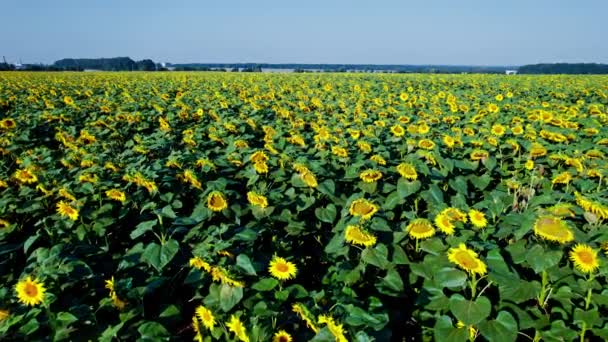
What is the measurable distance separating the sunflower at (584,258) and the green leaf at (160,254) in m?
2.09

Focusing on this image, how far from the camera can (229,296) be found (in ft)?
6.27

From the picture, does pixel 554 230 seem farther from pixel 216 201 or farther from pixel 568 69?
pixel 568 69

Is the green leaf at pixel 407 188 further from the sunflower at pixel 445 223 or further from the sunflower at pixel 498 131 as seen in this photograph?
the sunflower at pixel 498 131

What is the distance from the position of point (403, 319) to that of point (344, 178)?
127 cm

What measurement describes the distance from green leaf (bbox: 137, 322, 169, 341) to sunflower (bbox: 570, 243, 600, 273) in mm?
2042

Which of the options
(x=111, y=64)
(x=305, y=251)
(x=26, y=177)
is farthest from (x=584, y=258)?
(x=111, y=64)

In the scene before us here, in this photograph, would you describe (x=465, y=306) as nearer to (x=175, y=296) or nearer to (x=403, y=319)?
(x=403, y=319)

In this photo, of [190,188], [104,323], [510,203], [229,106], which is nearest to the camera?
[104,323]

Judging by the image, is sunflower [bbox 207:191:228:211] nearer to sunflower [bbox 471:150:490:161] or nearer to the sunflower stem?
the sunflower stem

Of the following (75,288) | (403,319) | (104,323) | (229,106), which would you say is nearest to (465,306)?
(403,319)

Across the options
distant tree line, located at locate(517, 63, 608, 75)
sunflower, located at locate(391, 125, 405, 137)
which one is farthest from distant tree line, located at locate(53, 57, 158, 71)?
sunflower, located at locate(391, 125, 405, 137)

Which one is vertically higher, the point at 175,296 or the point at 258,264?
the point at 258,264

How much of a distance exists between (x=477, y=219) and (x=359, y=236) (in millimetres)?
827

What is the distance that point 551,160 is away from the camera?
3.94m
